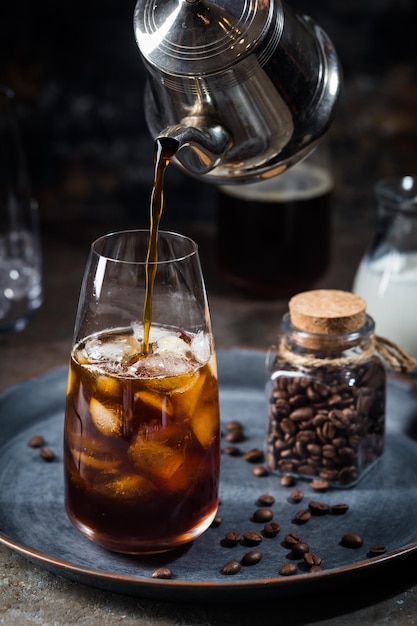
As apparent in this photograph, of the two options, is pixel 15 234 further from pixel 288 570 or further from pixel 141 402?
pixel 288 570

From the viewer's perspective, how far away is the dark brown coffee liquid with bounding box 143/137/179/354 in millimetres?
969

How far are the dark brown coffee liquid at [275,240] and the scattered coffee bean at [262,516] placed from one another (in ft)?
2.35

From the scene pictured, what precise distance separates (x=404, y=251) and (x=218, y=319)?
1.21 feet

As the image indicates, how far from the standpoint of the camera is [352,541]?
104 centimetres

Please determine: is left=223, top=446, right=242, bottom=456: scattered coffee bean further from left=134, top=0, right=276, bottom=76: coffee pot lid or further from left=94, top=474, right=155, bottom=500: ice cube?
left=134, top=0, right=276, bottom=76: coffee pot lid

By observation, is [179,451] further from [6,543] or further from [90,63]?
[90,63]

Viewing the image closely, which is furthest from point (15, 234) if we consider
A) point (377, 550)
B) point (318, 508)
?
point (377, 550)

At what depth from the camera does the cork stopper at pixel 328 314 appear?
115cm

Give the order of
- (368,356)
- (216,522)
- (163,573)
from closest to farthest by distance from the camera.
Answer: (163,573) → (216,522) → (368,356)

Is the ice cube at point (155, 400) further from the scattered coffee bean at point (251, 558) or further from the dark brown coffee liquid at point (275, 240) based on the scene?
the dark brown coffee liquid at point (275, 240)

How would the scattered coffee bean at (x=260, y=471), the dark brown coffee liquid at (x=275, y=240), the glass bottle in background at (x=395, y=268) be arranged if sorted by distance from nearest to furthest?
1. the scattered coffee bean at (x=260, y=471)
2. the glass bottle in background at (x=395, y=268)
3. the dark brown coffee liquid at (x=275, y=240)

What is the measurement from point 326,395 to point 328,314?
0.09 metres

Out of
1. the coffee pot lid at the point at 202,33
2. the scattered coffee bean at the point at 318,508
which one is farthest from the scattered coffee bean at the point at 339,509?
the coffee pot lid at the point at 202,33

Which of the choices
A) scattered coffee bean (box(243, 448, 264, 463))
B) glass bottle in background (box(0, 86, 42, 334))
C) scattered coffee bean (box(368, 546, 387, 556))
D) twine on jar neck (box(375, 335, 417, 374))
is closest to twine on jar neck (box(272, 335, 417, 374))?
twine on jar neck (box(375, 335, 417, 374))
